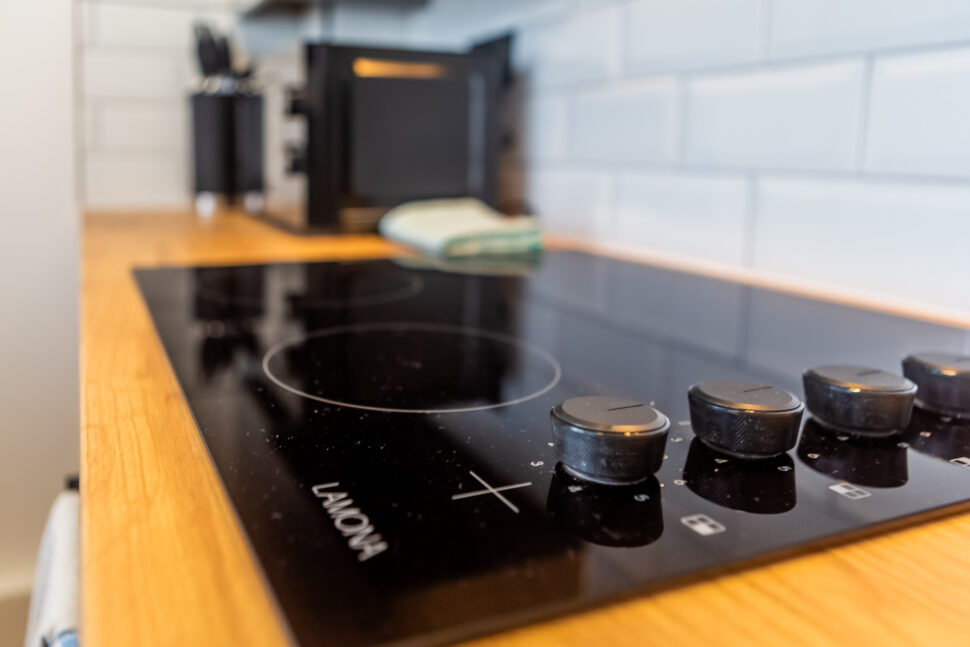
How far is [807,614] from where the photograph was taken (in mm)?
279

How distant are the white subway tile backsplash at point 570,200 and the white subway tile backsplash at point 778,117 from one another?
0.21m

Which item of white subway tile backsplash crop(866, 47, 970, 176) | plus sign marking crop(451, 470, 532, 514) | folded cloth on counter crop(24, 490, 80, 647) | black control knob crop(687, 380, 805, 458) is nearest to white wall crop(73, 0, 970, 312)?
white subway tile backsplash crop(866, 47, 970, 176)

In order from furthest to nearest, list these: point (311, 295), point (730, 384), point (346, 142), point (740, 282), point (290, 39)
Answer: point (290, 39) → point (346, 142) → point (740, 282) → point (311, 295) → point (730, 384)

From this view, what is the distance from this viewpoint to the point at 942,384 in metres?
0.48

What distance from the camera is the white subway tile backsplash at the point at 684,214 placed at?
99 centimetres

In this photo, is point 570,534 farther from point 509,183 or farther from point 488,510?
point 509,183

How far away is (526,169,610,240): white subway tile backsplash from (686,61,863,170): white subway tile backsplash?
0.21m

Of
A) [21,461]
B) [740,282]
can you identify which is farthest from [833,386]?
[21,461]

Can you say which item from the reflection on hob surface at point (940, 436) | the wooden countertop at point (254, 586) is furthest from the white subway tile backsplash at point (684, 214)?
the wooden countertop at point (254, 586)

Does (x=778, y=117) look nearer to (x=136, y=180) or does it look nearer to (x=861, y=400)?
(x=861, y=400)

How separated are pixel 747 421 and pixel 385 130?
3.07ft

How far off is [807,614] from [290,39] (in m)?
1.60

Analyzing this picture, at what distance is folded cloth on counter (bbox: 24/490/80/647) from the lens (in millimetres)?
590

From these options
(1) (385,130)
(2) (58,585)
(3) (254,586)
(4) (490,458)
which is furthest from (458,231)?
(3) (254,586)
